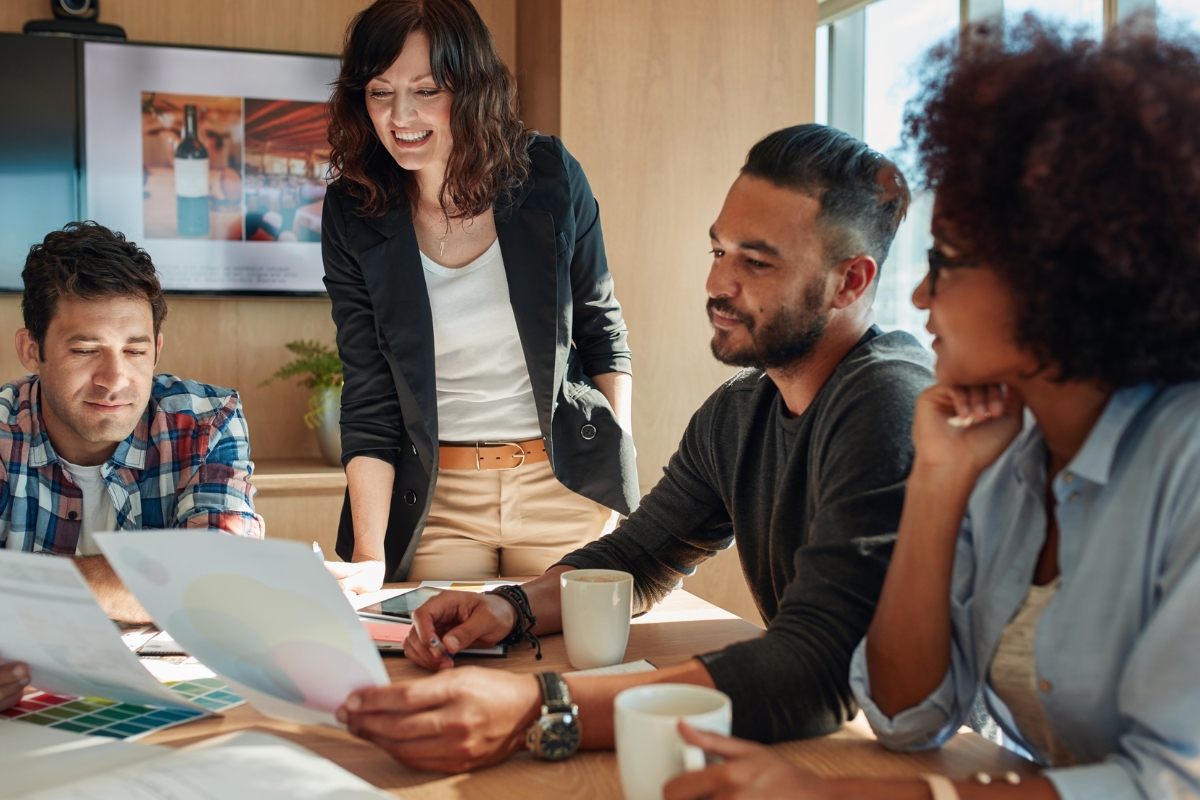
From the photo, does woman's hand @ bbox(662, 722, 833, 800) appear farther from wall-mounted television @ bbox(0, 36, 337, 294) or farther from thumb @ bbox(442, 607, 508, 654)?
wall-mounted television @ bbox(0, 36, 337, 294)

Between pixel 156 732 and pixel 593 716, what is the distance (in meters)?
0.41

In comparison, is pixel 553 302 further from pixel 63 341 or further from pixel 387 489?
pixel 63 341

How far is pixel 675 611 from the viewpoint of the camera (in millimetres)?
A: 1424

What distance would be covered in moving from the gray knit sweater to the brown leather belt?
0.44m

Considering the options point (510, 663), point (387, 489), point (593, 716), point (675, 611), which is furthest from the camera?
point (387, 489)

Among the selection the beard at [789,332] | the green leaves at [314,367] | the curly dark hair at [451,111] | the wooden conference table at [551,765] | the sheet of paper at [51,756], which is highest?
the curly dark hair at [451,111]

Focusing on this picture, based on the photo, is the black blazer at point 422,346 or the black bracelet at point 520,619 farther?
the black blazer at point 422,346

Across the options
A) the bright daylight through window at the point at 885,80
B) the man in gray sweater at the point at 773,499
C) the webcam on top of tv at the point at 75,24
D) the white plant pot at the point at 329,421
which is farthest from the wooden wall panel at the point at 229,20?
the man in gray sweater at the point at 773,499

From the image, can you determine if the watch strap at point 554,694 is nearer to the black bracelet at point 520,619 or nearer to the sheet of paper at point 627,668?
the sheet of paper at point 627,668

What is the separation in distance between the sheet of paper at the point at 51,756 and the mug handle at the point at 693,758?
456 mm

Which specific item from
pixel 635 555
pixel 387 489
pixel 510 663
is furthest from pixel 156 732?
pixel 387 489

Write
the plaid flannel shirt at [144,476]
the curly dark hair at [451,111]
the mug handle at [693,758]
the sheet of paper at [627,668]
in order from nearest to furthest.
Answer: the mug handle at [693,758] < the sheet of paper at [627,668] < the plaid flannel shirt at [144,476] < the curly dark hair at [451,111]

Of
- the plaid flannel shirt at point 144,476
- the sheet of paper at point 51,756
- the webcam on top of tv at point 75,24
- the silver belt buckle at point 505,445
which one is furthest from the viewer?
the webcam on top of tv at point 75,24

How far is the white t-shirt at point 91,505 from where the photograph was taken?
1608mm
